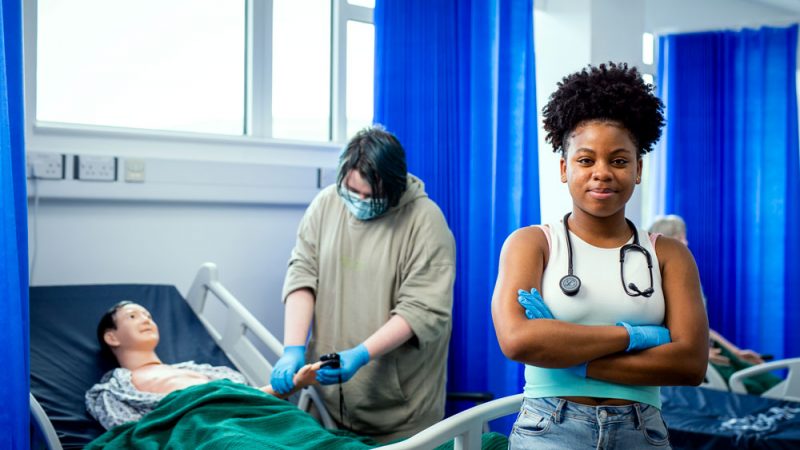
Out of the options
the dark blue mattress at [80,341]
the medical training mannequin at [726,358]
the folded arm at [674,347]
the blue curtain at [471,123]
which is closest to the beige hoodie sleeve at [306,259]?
the dark blue mattress at [80,341]

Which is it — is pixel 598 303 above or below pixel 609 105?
below

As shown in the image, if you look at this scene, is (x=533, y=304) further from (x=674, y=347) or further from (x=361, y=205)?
(x=361, y=205)

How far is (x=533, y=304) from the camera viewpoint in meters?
1.12

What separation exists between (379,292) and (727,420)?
1.40m

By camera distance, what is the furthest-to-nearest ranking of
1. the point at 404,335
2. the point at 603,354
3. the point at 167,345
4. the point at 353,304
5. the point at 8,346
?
the point at 167,345, the point at 353,304, the point at 404,335, the point at 8,346, the point at 603,354

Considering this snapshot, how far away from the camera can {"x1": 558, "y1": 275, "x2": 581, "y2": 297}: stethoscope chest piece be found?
112 cm

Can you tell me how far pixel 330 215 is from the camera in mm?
2363

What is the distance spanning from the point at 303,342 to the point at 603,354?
1.28m

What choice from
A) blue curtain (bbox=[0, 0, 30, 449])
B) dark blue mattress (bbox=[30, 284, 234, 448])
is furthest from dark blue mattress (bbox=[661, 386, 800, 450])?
blue curtain (bbox=[0, 0, 30, 449])

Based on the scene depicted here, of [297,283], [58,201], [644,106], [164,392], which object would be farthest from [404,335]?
[58,201]

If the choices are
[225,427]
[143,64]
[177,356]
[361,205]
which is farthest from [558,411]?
[143,64]

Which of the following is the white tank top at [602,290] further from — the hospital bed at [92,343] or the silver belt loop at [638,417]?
the hospital bed at [92,343]

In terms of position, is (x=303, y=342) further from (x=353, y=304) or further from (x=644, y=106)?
(x=644, y=106)

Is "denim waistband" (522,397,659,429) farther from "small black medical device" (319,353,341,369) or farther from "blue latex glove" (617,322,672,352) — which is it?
"small black medical device" (319,353,341,369)
